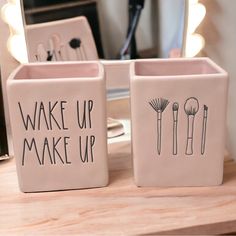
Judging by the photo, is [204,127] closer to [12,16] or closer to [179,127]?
[179,127]

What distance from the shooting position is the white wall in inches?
30.3

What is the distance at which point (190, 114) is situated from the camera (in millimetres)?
643

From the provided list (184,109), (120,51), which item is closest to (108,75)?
(120,51)

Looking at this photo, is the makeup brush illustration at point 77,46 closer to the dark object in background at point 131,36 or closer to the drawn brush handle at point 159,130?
the dark object in background at point 131,36

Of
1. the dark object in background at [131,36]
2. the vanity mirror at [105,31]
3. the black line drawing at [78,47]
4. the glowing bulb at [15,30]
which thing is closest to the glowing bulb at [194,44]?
the vanity mirror at [105,31]

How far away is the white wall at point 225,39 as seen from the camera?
0.77 m

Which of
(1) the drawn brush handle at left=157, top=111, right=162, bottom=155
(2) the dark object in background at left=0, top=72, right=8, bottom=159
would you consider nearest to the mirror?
(2) the dark object in background at left=0, top=72, right=8, bottom=159

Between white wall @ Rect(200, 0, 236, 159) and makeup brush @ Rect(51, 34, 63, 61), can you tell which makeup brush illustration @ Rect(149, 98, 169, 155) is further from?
makeup brush @ Rect(51, 34, 63, 61)

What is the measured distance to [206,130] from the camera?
0.65 m

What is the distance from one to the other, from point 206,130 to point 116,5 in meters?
0.35

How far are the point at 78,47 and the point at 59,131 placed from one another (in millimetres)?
277

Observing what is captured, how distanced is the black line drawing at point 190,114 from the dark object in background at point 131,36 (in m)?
0.28

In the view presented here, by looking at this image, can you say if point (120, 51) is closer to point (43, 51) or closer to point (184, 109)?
point (43, 51)

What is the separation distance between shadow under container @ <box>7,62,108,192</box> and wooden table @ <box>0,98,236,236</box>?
0.09ft
